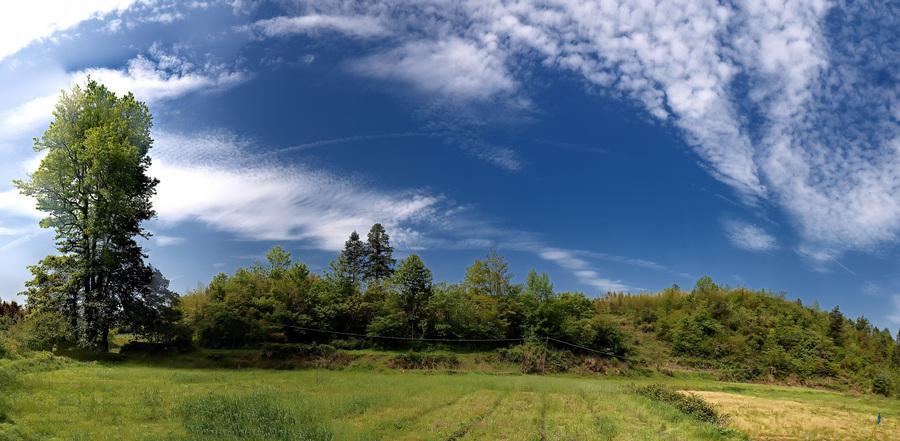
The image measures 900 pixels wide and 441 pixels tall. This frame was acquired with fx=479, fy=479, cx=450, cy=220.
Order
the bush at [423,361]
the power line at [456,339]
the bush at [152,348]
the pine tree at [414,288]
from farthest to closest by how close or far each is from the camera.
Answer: the pine tree at [414,288] → the power line at [456,339] → the bush at [423,361] → the bush at [152,348]

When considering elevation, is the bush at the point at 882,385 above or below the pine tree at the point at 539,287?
below

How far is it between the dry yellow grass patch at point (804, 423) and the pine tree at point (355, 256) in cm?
5333

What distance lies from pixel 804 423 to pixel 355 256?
201ft

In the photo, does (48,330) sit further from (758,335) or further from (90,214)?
(758,335)

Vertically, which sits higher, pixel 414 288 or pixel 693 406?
pixel 414 288

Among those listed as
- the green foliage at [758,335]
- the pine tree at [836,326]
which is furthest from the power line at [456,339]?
the pine tree at [836,326]

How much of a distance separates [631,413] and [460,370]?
1177 inches

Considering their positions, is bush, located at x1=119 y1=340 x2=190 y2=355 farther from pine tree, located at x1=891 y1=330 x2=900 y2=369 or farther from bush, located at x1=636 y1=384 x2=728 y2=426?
pine tree, located at x1=891 y1=330 x2=900 y2=369

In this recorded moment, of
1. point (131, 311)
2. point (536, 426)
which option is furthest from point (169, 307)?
point (536, 426)

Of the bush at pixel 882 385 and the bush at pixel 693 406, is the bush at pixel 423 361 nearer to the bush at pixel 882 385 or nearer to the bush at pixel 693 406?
the bush at pixel 693 406

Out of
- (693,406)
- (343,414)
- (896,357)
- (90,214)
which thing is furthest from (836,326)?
(90,214)

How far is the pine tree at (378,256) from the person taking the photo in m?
77.6

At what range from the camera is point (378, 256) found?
78750 mm

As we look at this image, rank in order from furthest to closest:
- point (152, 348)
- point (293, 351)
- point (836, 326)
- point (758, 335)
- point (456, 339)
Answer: point (836, 326) → point (758, 335) → point (456, 339) → point (293, 351) → point (152, 348)
